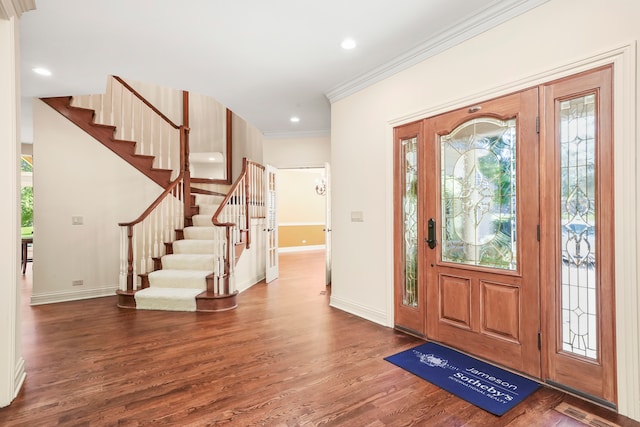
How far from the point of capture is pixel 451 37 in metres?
2.81

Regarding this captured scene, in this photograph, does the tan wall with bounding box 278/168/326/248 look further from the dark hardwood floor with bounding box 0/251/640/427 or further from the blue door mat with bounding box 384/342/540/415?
the blue door mat with bounding box 384/342/540/415

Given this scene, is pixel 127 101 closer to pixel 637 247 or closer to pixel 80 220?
pixel 80 220

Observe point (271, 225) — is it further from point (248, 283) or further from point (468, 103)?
point (468, 103)

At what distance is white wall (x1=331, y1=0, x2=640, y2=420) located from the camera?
1889 millimetres

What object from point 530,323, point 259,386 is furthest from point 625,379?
point 259,386

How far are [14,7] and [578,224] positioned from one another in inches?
161

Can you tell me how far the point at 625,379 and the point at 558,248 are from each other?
2.71ft

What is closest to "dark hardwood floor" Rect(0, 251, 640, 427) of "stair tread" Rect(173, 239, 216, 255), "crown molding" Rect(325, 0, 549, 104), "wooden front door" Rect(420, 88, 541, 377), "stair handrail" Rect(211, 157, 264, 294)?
"wooden front door" Rect(420, 88, 541, 377)

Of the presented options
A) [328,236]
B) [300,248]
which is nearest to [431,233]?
[328,236]

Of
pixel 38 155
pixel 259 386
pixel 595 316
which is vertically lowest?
pixel 259 386

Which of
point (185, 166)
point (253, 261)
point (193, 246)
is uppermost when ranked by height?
point (185, 166)

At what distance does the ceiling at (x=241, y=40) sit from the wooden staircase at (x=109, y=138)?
323 millimetres

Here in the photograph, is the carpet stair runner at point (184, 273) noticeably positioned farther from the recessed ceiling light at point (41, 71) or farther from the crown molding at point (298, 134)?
the recessed ceiling light at point (41, 71)

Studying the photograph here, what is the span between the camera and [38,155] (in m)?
4.45
